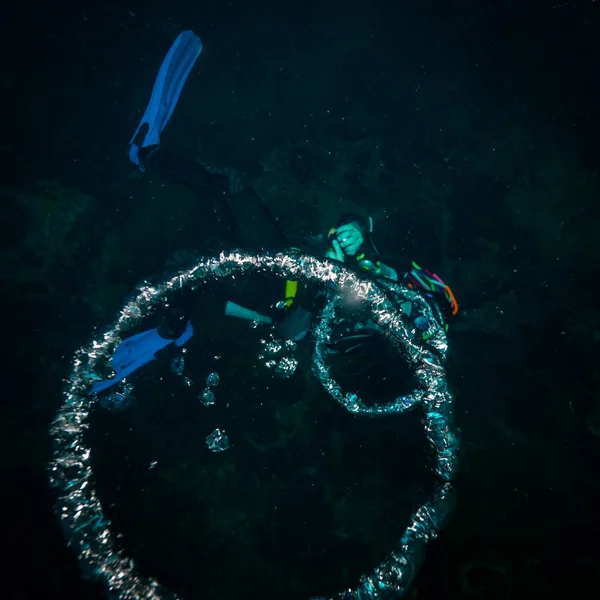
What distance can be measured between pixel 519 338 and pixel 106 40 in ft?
13.5

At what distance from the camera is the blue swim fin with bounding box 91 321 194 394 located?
2.67m

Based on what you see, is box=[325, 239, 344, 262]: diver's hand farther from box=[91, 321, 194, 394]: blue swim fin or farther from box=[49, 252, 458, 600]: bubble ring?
box=[91, 321, 194, 394]: blue swim fin

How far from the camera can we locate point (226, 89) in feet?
9.86

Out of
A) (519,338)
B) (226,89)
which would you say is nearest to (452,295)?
(519,338)

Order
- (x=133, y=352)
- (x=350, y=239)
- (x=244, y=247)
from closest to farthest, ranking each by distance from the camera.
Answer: (x=133, y=352) → (x=244, y=247) → (x=350, y=239)

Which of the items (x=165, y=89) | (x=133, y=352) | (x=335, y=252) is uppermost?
(x=165, y=89)

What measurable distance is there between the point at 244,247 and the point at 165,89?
1383mm

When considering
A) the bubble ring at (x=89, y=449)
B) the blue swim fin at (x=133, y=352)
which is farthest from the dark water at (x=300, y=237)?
the blue swim fin at (x=133, y=352)

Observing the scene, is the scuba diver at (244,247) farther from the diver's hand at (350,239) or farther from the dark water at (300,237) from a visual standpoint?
the dark water at (300,237)

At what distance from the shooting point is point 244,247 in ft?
9.11

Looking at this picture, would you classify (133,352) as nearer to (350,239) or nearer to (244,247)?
(244,247)

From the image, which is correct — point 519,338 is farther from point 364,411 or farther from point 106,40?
point 106,40

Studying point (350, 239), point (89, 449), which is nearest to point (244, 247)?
point (350, 239)

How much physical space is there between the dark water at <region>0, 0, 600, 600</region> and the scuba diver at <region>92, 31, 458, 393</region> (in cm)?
13
